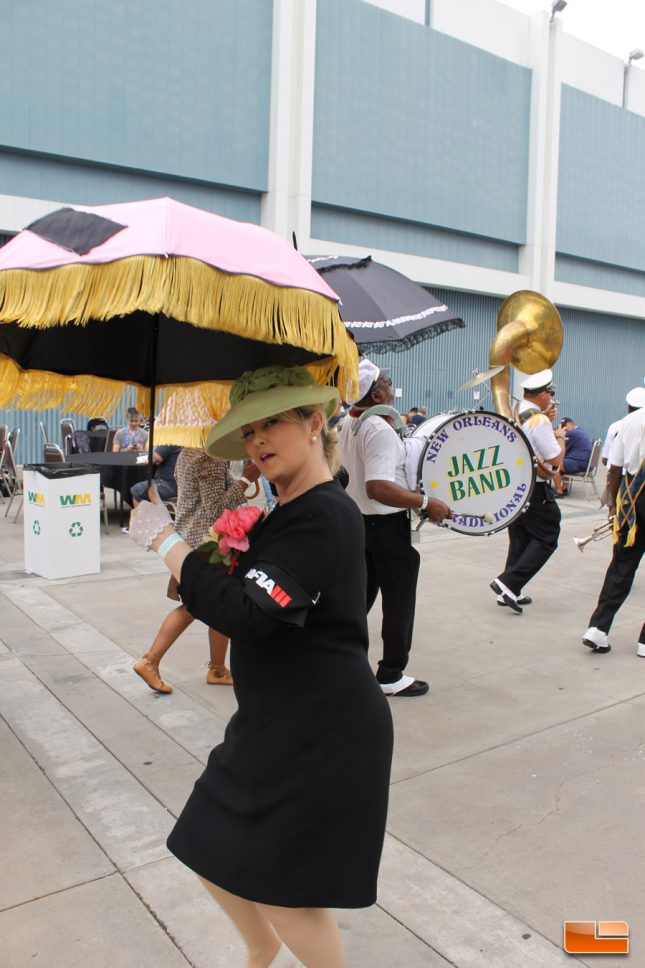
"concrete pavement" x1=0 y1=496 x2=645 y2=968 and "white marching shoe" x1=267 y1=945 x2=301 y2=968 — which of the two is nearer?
"white marching shoe" x1=267 y1=945 x2=301 y2=968

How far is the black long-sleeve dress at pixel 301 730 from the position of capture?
1.81 m

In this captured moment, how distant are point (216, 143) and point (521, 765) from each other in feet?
52.6

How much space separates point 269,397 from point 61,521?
5639 millimetres

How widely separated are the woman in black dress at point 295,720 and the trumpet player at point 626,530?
384 cm

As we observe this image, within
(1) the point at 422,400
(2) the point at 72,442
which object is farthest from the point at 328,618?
(1) the point at 422,400

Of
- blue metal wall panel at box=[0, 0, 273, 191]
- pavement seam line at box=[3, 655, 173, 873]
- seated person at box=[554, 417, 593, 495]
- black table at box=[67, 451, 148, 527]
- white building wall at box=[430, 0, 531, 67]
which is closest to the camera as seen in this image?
pavement seam line at box=[3, 655, 173, 873]

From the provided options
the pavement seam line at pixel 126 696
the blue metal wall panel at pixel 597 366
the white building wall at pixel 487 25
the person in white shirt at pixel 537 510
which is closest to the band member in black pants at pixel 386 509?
the pavement seam line at pixel 126 696

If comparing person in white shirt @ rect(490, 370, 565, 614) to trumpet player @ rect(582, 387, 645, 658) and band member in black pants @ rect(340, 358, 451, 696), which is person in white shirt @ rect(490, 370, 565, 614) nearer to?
trumpet player @ rect(582, 387, 645, 658)

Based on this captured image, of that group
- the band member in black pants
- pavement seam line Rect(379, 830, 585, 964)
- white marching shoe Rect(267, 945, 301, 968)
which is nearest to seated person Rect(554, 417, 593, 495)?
the band member in black pants

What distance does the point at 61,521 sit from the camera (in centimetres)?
716

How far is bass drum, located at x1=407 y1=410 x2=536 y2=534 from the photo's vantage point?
475 centimetres

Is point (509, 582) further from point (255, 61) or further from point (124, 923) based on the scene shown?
point (255, 61)

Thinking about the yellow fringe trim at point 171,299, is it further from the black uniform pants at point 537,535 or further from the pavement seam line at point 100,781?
the black uniform pants at point 537,535

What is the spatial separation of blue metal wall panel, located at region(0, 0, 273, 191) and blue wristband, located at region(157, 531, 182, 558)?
15066 millimetres
